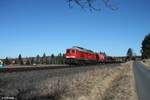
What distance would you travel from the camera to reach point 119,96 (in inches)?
793

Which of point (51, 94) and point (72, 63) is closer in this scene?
point (51, 94)

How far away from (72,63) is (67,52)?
2.55m

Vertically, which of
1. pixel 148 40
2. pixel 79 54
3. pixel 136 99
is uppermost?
pixel 148 40

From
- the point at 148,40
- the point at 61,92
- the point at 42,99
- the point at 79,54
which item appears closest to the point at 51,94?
the point at 61,92

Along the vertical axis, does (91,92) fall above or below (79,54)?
below

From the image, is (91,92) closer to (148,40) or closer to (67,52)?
(67,52)

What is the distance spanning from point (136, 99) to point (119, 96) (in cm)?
134

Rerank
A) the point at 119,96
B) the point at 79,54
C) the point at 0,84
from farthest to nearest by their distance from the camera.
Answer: the point at 79,54, the point at 0,84, the point at 119,96

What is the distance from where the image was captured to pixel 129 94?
21.1 m

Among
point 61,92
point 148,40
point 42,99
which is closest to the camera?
point 42,99

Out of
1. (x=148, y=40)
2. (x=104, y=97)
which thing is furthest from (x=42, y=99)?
(x=148, y=40)

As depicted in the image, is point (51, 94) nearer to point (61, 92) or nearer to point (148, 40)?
point (61, 92)

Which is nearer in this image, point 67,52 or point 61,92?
point 61,92

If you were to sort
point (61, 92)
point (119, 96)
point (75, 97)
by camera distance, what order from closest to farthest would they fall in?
point (75, 97) → point (61, 92) → point (119, 96)
